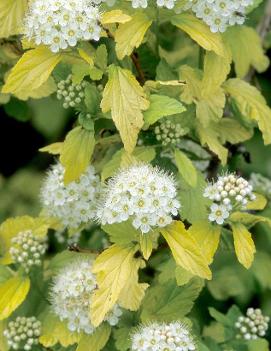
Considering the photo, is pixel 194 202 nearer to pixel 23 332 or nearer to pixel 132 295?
pixel 132 295

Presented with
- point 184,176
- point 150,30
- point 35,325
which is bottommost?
point 35,325

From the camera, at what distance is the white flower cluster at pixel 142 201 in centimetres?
246

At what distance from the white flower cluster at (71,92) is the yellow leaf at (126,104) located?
0.50ft

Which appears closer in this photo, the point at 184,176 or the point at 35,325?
the point at 184,176

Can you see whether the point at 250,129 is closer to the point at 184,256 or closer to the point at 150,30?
the point at 150,30

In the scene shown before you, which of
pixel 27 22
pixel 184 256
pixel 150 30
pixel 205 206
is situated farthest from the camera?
pixel 150 30

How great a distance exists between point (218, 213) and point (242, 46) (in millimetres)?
915

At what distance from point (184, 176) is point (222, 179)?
0.41 ft

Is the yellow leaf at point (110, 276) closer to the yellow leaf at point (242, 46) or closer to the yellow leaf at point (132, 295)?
the yellow leaf at point (132, 295)

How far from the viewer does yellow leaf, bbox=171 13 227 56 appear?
8.65ft

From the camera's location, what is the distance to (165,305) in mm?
2832

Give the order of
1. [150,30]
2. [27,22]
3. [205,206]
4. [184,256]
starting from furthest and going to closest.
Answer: [150,30] → [205,206] → [27,22] → [184,256]

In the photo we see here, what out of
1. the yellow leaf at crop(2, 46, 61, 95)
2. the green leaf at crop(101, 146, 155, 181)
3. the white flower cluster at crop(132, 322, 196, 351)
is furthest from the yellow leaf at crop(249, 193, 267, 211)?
the yellow leaf at crop(2, 46, 61, 95)

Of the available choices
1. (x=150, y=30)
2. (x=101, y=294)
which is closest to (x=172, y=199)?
(x=101, y=294)
